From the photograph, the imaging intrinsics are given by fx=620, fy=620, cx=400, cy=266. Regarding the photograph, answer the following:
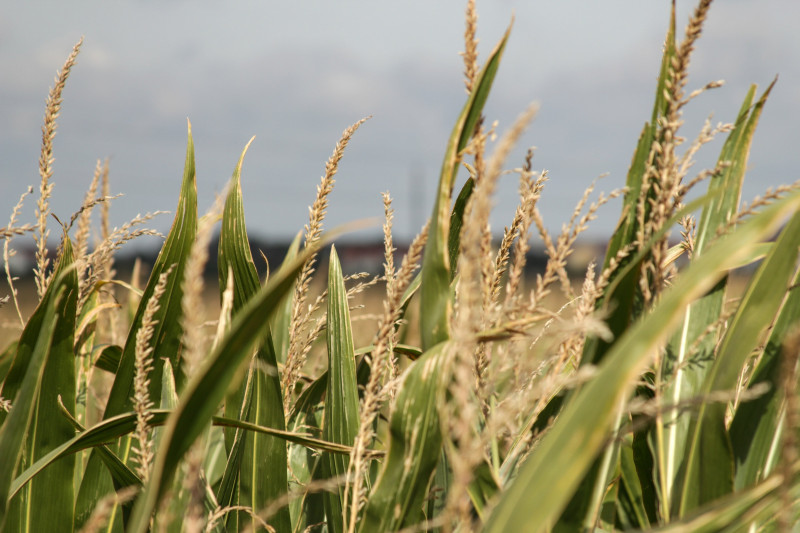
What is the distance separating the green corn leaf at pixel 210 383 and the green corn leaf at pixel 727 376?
0.41 meters

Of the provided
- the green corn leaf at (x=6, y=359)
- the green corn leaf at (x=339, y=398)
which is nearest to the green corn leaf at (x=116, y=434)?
the green corn leaf at (x=339, y=398)

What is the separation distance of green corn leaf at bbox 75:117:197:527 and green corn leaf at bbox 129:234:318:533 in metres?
0.46

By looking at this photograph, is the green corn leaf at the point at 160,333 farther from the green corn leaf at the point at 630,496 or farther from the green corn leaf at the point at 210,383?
the green corn leaf at the point at 630,496

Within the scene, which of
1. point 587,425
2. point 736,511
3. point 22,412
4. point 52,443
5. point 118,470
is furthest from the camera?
point 52,443

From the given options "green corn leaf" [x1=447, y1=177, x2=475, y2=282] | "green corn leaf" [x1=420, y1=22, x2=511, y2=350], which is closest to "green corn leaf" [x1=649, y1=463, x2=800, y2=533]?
"green corn leaf" [x1=420, y1=22, x2=511, y2=350]

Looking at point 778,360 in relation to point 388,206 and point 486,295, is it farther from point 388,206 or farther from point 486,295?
point 388,206

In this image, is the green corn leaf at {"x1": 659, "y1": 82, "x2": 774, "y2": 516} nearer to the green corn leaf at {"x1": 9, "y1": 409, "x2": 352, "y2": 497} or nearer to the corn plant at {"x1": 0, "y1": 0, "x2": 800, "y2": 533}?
the corn plant at {"x1": 0, "y1": 0, "x2": 800, "y2": 533}

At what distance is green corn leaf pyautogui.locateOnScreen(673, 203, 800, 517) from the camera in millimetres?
589

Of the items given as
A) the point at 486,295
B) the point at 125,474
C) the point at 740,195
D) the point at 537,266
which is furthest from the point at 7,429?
the point at 537,266

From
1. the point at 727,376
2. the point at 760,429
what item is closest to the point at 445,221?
the point at 727,376

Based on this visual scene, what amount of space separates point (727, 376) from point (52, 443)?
905 millimetres

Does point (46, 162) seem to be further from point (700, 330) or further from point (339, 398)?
point (700, 330)

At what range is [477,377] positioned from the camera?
2.33 feet

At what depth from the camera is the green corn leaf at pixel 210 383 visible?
47cm
